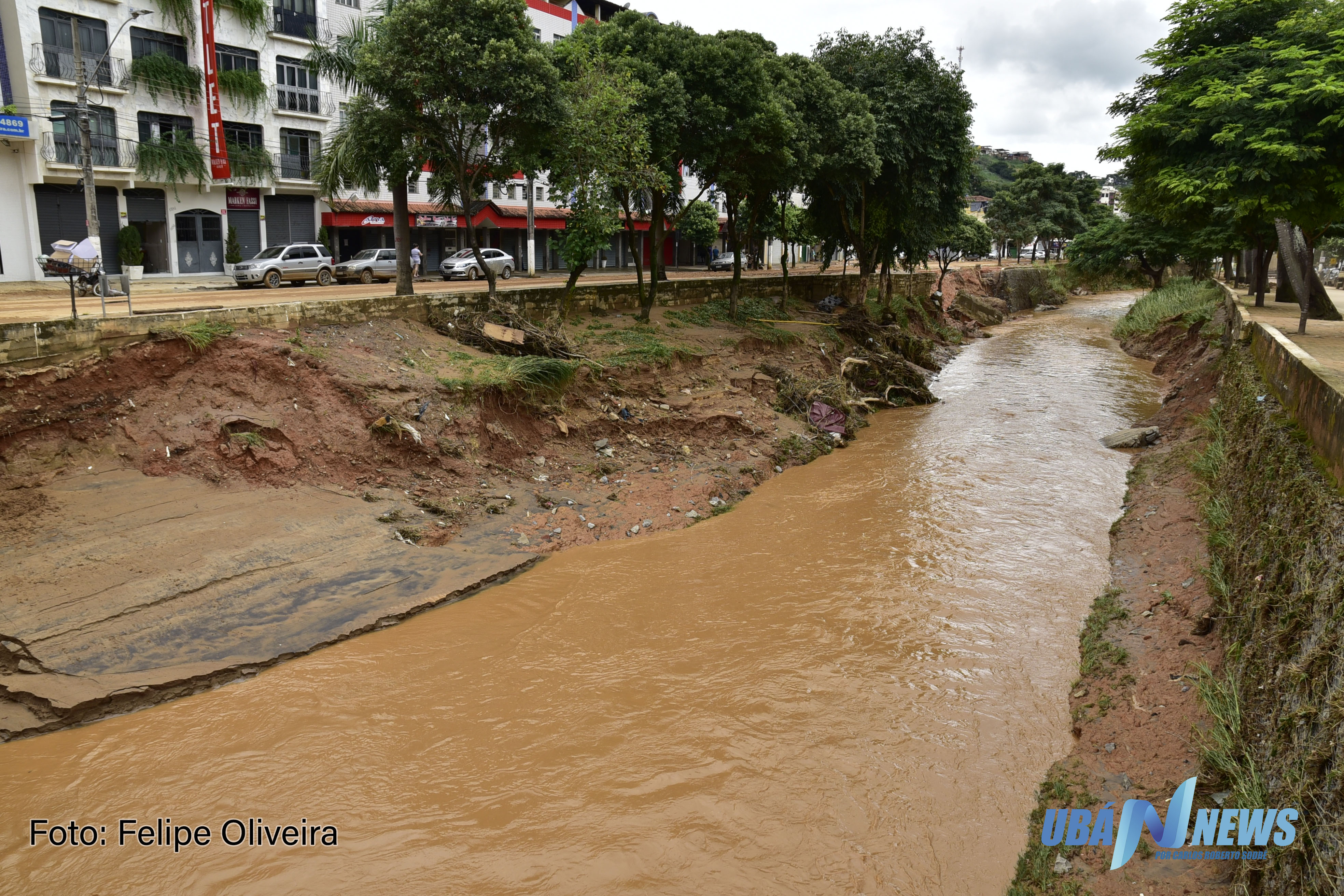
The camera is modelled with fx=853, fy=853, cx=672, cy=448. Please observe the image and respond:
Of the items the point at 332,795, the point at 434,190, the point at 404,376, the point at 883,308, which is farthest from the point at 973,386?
the point at 332,795

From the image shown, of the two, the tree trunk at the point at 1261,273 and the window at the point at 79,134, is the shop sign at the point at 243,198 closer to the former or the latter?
the window at the point at 79,134

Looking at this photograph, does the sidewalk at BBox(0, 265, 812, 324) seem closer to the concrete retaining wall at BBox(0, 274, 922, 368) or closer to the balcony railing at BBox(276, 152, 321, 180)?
the concrete retaining wall at BBox(0, 274, 922, 368)

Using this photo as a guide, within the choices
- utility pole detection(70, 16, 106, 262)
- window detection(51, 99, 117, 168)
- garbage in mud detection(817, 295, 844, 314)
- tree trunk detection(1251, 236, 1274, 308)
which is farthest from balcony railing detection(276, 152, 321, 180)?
tree trunk detection(1251, 236, 1274, 308)

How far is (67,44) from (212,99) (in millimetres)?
4656

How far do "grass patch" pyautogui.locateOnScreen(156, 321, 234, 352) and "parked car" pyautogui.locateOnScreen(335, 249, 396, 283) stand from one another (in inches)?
761

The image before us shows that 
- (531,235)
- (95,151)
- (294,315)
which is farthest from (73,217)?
(294,315)

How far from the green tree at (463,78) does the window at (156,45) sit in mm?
19063

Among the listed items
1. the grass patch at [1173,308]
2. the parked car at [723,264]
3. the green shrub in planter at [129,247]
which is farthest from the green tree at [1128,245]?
the green shrub in planter at [129,247]

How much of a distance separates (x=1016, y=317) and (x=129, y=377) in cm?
5216

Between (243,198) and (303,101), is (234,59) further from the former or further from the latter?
(243,198)

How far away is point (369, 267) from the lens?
32281 mm

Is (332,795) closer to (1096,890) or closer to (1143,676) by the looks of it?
(1096,890)

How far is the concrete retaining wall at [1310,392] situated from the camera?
7801 millimetres

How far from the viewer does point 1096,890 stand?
6008mm
